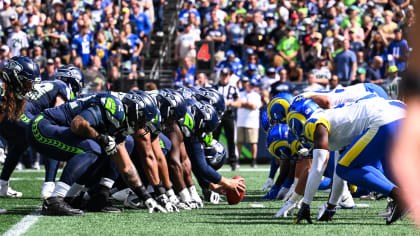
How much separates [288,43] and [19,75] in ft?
34.7

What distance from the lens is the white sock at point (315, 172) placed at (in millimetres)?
6316

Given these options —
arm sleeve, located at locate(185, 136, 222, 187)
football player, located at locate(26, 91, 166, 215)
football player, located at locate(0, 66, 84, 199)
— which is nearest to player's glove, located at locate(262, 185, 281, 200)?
arm sleeve, located at locate(185, 136, 222, 187)

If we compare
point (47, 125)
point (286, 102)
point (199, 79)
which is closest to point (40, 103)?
point (47, 125)

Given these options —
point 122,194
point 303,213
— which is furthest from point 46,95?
point 303,213

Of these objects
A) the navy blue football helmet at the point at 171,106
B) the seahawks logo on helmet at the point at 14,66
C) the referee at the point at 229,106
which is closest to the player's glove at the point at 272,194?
the navy blue football helmet at the point at 171,106

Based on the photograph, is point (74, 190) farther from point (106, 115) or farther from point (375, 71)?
point (375, 71)

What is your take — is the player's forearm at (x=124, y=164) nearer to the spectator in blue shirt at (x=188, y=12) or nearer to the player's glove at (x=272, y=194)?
the player's glove at (x=272, y=194)

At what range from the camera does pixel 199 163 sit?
8.34 metres

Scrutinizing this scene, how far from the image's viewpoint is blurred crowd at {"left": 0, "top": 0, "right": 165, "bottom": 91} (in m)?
17.1

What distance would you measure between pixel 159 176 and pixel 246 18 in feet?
35.8

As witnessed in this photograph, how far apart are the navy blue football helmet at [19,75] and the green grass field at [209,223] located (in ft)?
4.57

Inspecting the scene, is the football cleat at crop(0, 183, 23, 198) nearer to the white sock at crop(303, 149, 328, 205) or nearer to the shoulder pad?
the shoulder pad

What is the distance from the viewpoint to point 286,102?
367 inches

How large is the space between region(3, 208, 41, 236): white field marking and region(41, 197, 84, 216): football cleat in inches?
5.0
